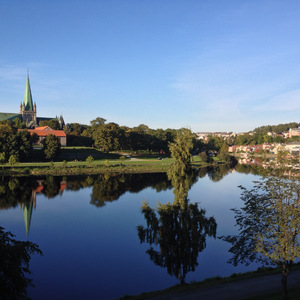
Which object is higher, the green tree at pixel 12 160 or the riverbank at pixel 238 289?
the green tree at pixel 12 160

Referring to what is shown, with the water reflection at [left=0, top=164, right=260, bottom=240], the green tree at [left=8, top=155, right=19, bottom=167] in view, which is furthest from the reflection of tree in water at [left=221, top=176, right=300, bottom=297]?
the green tree at [left=8, top=155, right=19, bottom=167]

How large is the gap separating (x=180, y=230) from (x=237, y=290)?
497 centimetres

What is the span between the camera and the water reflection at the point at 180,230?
18031mm

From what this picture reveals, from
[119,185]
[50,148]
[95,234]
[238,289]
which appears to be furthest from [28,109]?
[238,289]

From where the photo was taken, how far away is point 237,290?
14359 millimetres

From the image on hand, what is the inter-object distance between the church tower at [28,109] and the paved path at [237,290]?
146264mm

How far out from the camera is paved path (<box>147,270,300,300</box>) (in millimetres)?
13781

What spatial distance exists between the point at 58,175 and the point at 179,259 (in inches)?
1966

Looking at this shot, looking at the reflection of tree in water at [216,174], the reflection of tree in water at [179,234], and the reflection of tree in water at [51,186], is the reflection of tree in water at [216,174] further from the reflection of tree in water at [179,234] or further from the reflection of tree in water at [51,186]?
the reflection of tree in water at [179,234]

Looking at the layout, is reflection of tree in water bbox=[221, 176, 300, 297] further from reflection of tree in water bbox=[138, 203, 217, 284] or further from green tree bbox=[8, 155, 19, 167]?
green tree bbox=[8, 155, 19, 167]

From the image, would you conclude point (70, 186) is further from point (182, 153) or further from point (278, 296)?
point (278, 296)

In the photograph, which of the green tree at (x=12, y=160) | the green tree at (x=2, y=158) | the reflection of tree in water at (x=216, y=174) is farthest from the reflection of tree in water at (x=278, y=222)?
the green tree at (x=2, y=158)

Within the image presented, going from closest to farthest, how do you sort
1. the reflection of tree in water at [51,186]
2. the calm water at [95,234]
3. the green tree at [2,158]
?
the calm water at [95,234] → the reflection of tree in water at [51,186] → the green tree at [2,158]

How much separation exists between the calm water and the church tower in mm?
101797
